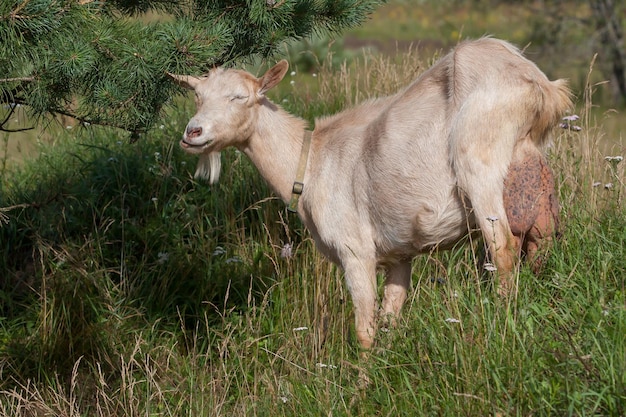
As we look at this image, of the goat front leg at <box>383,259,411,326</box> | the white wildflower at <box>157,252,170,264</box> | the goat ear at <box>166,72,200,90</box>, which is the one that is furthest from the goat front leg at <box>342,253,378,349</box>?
the white wildflower at <box>157,252,170,264</box>

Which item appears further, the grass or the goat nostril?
the goat nostril

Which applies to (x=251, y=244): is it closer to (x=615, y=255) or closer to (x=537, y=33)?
(x=615, y=255)

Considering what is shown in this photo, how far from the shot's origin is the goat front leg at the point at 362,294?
4.81 m

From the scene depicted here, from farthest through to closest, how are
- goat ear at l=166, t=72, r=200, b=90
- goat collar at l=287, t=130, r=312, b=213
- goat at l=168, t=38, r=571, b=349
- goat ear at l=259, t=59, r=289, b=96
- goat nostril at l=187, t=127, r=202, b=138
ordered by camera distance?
goat collar at l=287, t=130, r=312, b=213 < goat ear at l=259, t=59, r=289, b=96 < goat nostril at l=187, t=127, r=202, b=138 < goat ear at l=166, t=72, r=200, b=90 < goat at l=168, t=38, r=571, b=349

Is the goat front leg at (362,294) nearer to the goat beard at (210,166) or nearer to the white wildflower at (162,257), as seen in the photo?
the goat beard at (210,166)

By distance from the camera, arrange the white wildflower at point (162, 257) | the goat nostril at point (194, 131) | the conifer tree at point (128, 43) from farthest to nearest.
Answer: the white wildflower at point (162, 257) → the goat nostril at point (194, 131) → the conifer tree at point (128, 43)

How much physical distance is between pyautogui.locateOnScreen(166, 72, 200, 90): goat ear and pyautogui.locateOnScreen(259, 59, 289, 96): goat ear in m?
0.38

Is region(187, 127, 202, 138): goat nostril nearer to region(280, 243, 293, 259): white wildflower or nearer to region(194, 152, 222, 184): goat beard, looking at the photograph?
region(194, 152, 222, 184): goat beard

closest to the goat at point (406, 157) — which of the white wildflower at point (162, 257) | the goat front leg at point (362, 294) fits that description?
the goat front leg at point (362, 294)

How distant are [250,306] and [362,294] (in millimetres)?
1333

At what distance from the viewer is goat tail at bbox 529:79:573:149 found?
4473 millimetres

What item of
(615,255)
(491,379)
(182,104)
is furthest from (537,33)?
(491,379)

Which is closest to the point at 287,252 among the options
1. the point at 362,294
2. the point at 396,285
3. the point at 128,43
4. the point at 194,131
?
the point at 396,285

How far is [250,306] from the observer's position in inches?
234
